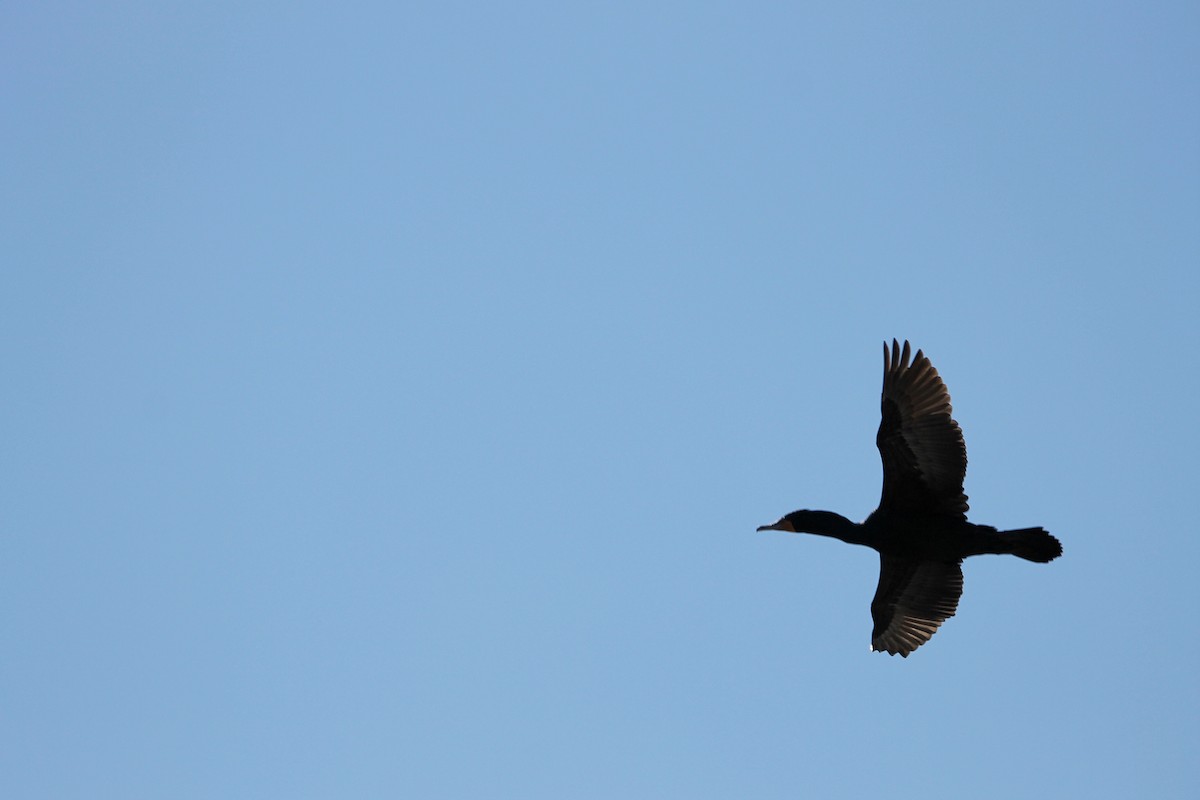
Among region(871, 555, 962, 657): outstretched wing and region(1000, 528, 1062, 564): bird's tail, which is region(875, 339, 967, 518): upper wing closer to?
region(1000, 528, 1062, 564): bird's tail

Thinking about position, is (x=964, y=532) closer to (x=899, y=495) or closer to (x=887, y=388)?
(x=899, y=495)

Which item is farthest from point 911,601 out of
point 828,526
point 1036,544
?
point 1036,544

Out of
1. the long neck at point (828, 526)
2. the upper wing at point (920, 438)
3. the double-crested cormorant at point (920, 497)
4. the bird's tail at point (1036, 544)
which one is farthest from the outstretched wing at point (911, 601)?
the bird's tail at point (1036, 544)

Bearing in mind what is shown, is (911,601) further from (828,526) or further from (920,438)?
(920,438)

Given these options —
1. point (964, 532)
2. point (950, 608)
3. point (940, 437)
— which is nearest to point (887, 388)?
point (940, 437)

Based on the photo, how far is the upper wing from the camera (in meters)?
16.5

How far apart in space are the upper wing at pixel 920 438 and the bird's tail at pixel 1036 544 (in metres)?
0.84

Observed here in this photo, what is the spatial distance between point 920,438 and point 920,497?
0.74 meters

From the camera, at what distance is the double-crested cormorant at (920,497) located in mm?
16422

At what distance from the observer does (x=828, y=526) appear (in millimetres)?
17031

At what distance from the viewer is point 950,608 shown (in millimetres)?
17656

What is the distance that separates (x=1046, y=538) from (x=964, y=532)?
101 centimetres

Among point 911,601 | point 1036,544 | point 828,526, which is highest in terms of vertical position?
point 828,526

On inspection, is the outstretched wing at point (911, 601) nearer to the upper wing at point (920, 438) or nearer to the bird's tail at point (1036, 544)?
the upper wing at point (920, 438)
